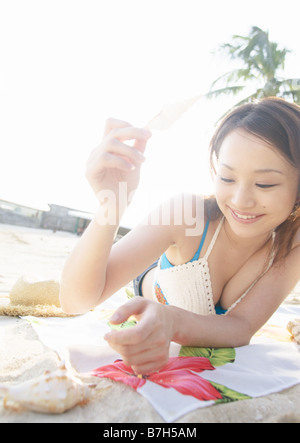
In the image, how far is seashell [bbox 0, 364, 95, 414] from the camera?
3.11 feet

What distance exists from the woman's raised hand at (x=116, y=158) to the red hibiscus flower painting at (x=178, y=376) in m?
0.65

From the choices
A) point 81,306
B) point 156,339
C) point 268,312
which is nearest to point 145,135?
point 156,339

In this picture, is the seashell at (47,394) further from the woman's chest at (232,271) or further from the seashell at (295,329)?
the seashell at (295,329)

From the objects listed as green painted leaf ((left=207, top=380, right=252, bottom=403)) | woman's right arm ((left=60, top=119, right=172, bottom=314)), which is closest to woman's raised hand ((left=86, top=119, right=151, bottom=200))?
woman's right arm ((left=60, top=119, right=172, bottom=314))

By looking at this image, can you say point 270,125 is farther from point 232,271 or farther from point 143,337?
point 143,337

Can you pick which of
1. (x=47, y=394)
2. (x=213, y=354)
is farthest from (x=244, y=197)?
(x=47, y=394)

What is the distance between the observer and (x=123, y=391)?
1.12 m

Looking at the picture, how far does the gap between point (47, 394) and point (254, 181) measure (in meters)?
1.12

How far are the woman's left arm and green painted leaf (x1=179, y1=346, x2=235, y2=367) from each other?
3 centimetres

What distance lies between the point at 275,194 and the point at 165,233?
56cm

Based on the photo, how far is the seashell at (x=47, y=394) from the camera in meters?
0.95

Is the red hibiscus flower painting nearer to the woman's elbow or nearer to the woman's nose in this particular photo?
the woman's elbow

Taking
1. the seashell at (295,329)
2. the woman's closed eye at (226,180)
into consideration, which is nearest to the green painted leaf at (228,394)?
the woman's closed eye at (226,180)

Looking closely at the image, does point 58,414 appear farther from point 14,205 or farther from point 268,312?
point 14,205
